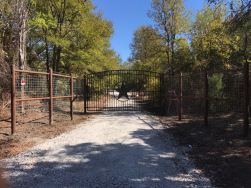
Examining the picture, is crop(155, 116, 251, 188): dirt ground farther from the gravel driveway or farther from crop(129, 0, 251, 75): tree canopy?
crop(129, 0, 251, 75): tree canopy

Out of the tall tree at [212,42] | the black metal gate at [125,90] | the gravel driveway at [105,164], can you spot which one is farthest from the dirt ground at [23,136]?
the tall tree at [212,42]

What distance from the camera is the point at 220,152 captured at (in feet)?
13.5

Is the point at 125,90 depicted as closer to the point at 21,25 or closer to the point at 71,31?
the point at 71,31

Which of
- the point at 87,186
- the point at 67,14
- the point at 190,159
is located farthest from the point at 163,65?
the point at 87,186

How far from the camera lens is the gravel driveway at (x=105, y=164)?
2965 millimetres

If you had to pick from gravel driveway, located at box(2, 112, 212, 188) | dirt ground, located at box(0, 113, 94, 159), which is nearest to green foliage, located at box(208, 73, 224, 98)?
gravel driveway, located at box(2, 112, 212, 188)

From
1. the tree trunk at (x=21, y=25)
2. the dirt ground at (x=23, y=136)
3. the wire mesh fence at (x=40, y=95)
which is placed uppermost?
the tree trunk at (x=21, y=25)

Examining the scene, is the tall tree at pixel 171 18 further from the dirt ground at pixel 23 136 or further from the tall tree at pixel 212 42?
the dirt ground at pixel 23 136

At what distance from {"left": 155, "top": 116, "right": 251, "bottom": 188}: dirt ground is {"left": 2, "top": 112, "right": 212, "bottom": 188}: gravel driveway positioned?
275 mm

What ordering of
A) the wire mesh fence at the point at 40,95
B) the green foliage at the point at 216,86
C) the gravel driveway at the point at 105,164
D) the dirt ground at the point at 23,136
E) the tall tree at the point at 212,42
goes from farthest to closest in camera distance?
the tall tree at the point at 212,42 < the green foliage at the point at 216,86 < the wire mesh fence at the point at 40,95 < the dirt ground at the point at 23,136 < the gravel driveway at the point at 105,164

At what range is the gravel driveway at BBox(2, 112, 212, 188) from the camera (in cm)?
296

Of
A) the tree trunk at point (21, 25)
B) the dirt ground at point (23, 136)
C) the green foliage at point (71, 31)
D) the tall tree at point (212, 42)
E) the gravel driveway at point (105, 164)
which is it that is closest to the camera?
the gravel driveway at point (105, 164)

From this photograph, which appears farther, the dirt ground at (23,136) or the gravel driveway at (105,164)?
the dirt ground at (23,136)

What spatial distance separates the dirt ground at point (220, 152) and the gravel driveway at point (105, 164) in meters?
0.28
